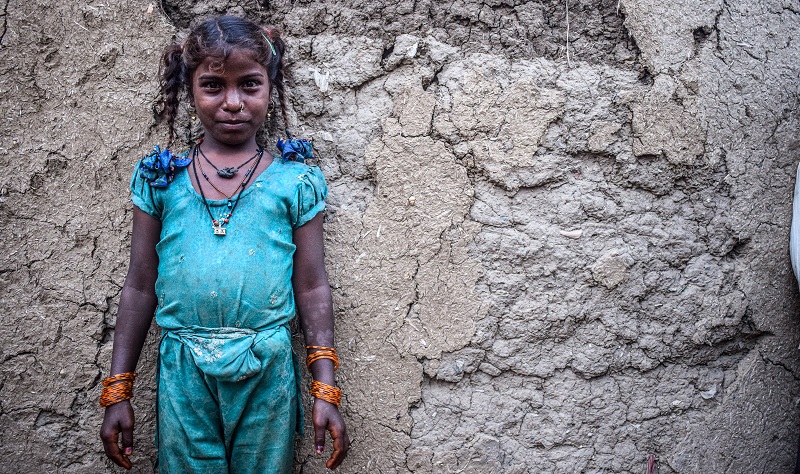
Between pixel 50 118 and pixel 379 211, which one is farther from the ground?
pixel 50 118

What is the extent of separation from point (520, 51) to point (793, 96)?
2.88ft

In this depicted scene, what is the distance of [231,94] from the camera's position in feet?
6.07

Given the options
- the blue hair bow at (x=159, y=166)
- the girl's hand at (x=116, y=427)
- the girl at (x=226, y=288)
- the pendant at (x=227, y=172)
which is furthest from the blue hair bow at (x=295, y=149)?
the girl's hand at (x=116, y=427)

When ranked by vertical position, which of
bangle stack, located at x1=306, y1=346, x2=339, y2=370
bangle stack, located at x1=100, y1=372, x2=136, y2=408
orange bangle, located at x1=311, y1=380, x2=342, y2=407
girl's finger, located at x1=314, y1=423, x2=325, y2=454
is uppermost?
bangle stack, located at x1=306, y1=346, x2=339, y2=370

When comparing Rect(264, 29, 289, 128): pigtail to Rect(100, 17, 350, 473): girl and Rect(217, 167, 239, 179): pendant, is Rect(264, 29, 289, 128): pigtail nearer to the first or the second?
Rect(100, 17, 350, 473): girl

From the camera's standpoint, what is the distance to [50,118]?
2084 millimetres

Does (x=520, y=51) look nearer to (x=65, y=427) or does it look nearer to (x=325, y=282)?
(x=325, y=282)

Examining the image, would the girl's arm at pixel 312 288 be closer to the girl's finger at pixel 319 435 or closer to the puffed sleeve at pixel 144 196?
the girl's finger at pixel 319 435

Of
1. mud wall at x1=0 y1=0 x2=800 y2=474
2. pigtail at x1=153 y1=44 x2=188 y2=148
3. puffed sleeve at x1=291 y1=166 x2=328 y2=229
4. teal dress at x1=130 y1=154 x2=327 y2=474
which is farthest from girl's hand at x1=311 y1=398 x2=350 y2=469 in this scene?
pigtail at x1=153 y1=44 x2=188 y2=148

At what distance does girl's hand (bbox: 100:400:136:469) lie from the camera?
187 cm

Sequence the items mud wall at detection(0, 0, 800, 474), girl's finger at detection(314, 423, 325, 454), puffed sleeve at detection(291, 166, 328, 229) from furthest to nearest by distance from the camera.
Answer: mud wall at detection(0, 0, 800, 474) → puffed sleeve at detection(291, 166, 328, 229) → girl's finger at detection(314, 423, 325, 454)

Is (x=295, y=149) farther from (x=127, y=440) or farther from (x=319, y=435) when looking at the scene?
(x=127, y=440)

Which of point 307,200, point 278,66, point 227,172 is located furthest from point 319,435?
point 278,66

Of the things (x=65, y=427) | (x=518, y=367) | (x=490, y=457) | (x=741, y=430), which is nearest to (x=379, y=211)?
(x=518, y=367)
